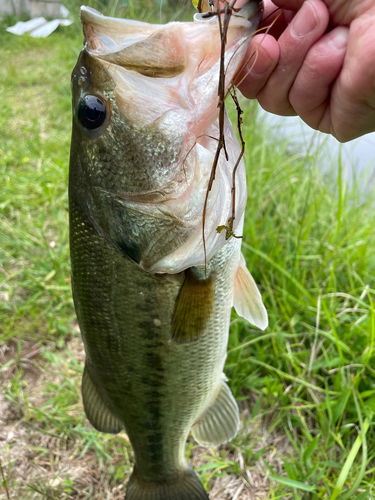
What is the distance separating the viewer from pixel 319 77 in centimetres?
113

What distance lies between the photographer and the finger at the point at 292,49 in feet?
3.26

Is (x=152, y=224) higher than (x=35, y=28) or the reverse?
the reverse

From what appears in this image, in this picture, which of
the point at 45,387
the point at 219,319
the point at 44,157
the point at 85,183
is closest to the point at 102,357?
the point at 219,319

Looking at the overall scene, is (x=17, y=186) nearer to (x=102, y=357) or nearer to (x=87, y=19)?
(x=102, y=357)

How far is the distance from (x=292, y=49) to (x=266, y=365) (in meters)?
1.47

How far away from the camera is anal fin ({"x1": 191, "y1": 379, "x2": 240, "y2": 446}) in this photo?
1552 millimetres

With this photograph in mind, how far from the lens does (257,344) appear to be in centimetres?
207

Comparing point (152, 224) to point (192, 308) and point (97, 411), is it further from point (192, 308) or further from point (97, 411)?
point (97, 411)

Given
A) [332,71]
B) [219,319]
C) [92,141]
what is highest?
[332,71]

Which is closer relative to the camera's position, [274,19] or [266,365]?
[274,19]

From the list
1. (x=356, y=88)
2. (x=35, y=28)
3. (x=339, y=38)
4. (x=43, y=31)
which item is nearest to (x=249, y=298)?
(x=356, y=88)

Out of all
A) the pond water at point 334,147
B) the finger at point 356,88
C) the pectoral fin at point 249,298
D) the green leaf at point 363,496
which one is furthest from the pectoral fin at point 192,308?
the pond water at point 334,147

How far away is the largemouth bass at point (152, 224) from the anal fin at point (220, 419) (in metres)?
0.16

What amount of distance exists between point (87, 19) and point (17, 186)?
2.95 m
